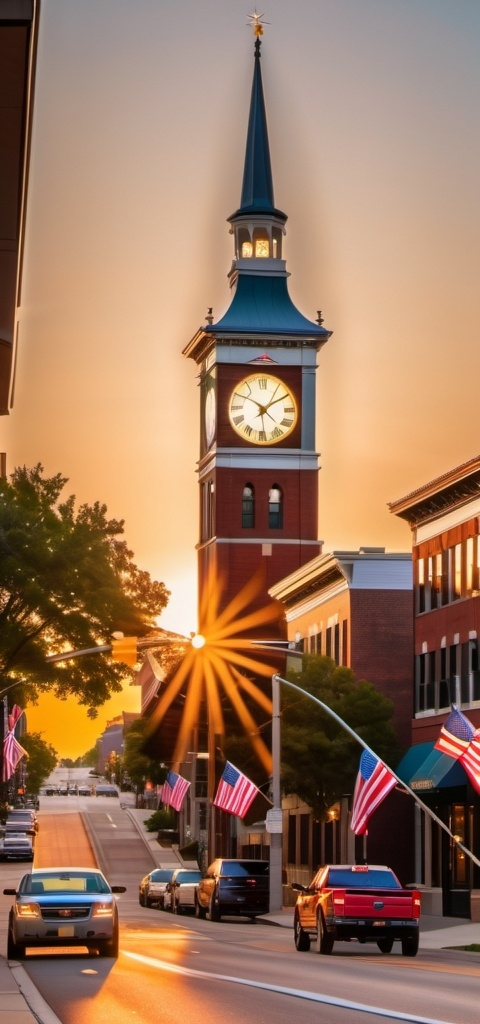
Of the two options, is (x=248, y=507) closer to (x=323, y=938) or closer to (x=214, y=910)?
(x=214, y=910)

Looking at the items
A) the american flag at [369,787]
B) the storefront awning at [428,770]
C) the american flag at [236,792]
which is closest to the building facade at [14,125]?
the american flag at [369,787]

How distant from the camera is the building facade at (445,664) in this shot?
50219mm

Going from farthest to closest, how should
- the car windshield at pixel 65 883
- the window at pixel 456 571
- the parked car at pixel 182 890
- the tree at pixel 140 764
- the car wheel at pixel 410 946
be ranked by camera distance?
the tree at pixel 140 764 < the parked car at pixel 182 890 < the window at pixel 456 571 < the car wheel at pixel 410 946 < the car windshield at pixel 65 883

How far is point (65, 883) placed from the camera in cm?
2930

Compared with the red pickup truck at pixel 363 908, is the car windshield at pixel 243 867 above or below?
above

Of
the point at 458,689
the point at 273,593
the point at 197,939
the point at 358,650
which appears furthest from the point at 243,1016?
the point at 273,593

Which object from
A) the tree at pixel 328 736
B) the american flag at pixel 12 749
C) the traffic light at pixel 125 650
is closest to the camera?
the traffic light at pixel 125 650

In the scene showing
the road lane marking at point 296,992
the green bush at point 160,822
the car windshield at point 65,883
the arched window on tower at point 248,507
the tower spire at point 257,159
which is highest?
the tower spire at point 257,159

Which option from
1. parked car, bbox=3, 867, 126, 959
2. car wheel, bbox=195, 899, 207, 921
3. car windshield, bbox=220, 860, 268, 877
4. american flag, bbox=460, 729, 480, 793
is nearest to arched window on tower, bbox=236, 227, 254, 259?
car wheel, bbox=195, 899, 207, 921

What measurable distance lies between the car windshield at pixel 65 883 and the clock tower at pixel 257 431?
65484 mm

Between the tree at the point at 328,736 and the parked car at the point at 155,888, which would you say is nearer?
the tree at the point at 328,736

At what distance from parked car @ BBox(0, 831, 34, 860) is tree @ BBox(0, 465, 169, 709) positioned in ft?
67.5

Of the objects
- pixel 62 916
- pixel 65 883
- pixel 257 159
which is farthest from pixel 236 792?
pixel 257 159

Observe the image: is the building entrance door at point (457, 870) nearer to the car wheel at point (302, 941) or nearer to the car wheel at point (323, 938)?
the car wheel at point (302, 941)
